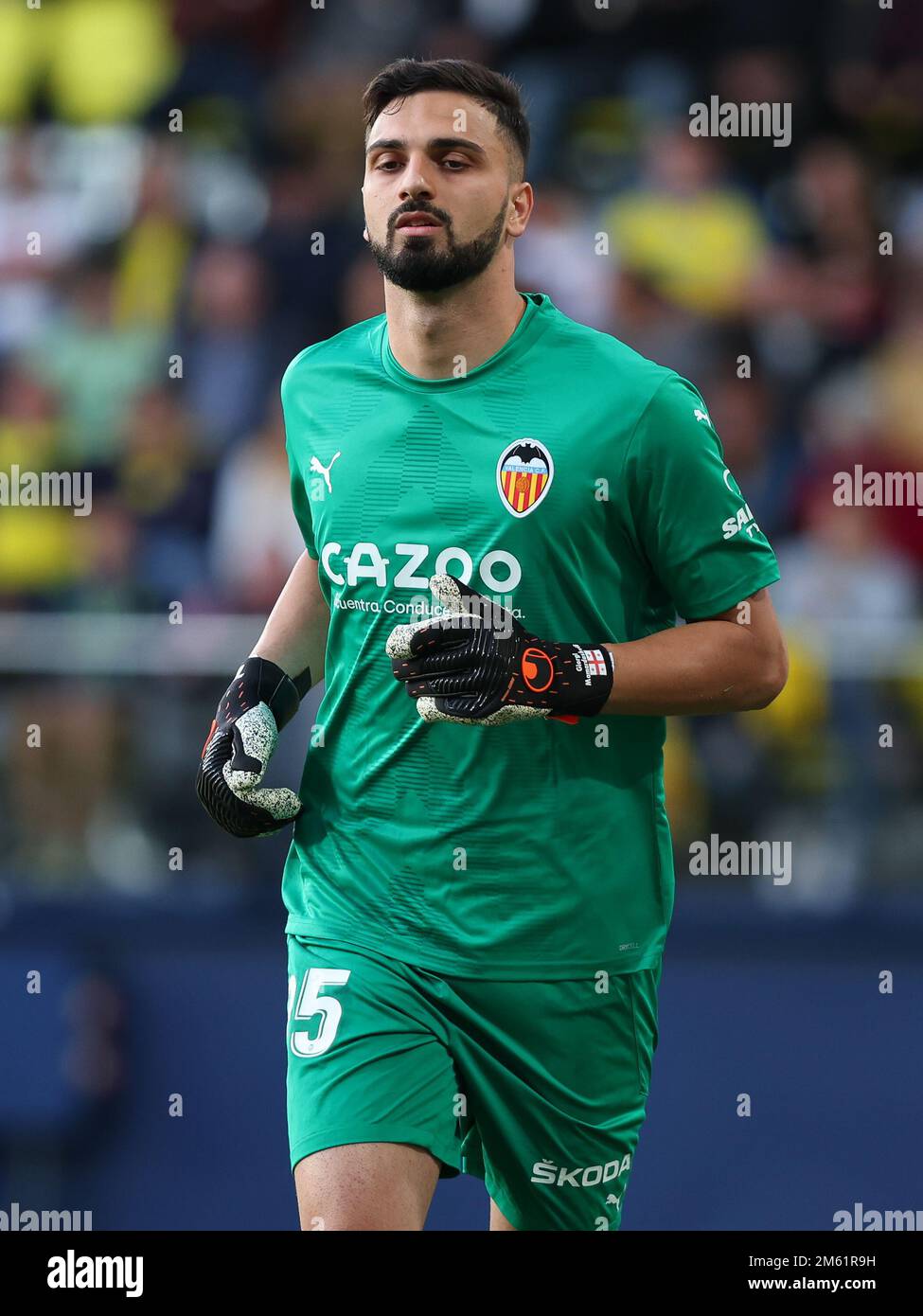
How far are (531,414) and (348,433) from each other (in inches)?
15.3

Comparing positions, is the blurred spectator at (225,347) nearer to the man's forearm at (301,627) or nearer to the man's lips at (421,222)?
the man's forearm at (301,627)

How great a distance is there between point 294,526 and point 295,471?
278 centimetres

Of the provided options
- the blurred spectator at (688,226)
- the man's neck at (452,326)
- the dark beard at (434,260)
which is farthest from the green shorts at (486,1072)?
the blurred spectator at (688,226)

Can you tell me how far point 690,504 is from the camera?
334cm

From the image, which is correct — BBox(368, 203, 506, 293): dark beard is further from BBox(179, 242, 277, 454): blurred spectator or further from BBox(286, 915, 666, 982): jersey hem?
BBox(179, 242, 277, 454): blurred spectator

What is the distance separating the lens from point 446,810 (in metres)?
3.37

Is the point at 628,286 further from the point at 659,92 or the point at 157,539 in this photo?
the point at 157,539

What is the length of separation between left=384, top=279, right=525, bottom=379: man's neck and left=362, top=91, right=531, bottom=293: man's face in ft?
0.14

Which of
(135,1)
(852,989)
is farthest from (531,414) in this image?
(135,1)

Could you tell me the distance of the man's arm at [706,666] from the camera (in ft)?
10.7

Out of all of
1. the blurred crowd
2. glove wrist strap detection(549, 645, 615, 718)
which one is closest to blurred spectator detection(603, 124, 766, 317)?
the blurred crowd

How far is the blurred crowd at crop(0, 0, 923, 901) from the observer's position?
6371mm

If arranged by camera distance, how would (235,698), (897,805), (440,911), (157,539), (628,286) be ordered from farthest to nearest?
(628,286) < (157,539) < (897,805) < (235,698) < (440,911)

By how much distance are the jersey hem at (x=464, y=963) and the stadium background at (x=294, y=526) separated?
2.03 m
